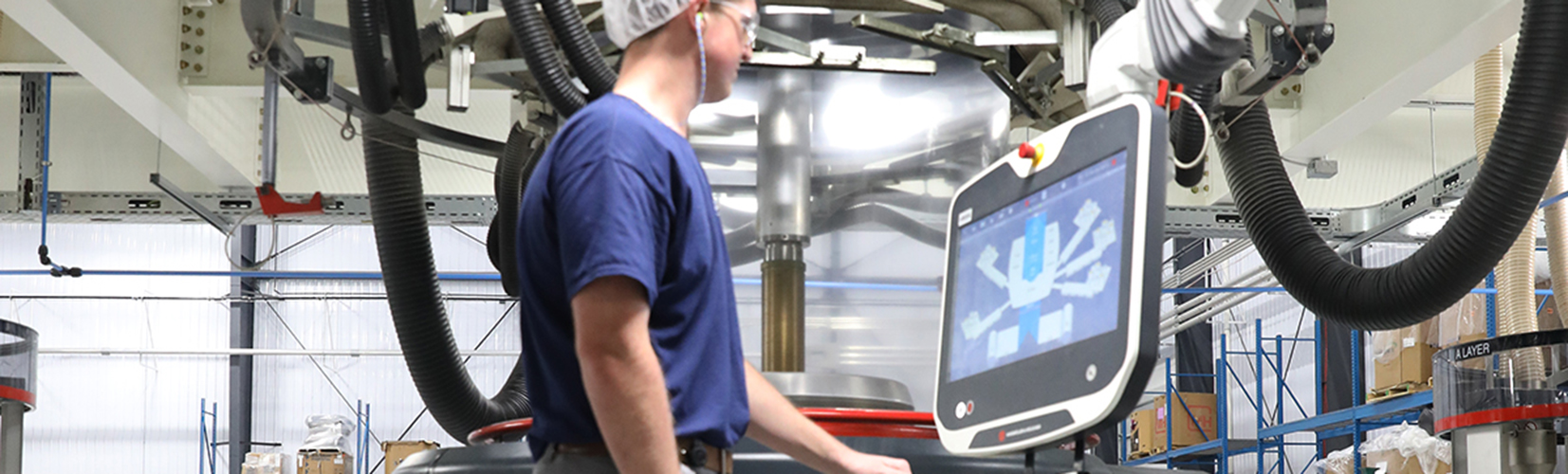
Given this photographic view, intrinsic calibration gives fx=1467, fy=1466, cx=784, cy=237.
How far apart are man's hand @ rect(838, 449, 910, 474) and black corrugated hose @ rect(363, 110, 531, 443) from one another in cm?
216

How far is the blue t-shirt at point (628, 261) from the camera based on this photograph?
1.43 m

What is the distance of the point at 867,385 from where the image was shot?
10.7 feet

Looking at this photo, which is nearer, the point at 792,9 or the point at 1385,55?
the point at 792,9

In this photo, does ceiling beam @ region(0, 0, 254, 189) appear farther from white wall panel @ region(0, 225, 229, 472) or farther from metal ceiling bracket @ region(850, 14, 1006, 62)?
white wall panel @ region(0, 225, 229, 472)

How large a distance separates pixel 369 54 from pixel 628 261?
202 cm

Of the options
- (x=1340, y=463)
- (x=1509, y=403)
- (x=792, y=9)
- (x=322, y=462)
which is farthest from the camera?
(x=322, y=462)

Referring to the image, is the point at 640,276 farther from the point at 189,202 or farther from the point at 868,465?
the point at 189,202

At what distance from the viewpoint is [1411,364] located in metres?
8.37

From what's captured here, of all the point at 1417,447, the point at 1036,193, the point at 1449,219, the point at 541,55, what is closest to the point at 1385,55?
the point at 1449,219

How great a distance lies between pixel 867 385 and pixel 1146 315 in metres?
1.83

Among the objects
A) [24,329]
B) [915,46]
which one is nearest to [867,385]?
[915,46]

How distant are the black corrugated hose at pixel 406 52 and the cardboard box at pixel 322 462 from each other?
34.6 feet

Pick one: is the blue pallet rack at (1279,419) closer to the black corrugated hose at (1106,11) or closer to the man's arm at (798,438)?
the black corrugated hose at (1106,11)

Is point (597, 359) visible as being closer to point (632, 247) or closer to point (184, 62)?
point (632, 247)
